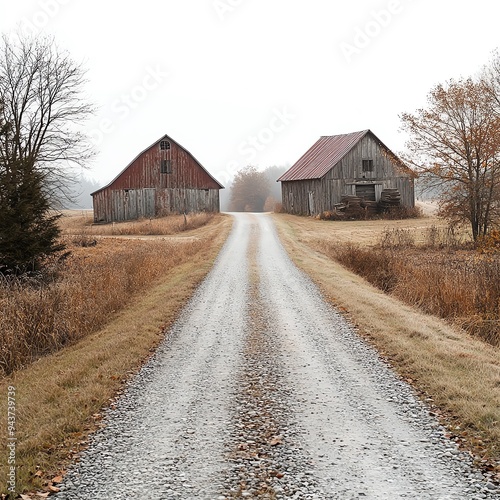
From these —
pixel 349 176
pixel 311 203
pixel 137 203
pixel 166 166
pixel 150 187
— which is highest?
pixel 166 166

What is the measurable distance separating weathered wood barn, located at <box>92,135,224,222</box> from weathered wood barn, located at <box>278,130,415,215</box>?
9745 mm

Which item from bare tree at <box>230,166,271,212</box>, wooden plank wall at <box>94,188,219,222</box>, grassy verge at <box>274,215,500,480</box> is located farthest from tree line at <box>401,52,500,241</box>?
bare tree at <box>230,166,271,212</box>

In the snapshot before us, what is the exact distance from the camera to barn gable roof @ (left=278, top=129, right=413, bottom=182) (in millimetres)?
44938

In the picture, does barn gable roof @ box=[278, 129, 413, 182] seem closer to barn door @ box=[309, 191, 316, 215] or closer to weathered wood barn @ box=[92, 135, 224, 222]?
barn door @ box=[309, 191, 316, 215]

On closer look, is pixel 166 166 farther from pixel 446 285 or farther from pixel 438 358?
pixel 438 358

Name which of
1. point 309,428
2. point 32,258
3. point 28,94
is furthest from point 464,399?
point 28,94

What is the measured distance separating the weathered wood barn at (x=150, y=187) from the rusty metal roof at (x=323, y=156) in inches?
372

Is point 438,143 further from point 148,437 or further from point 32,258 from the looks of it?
point 148,437

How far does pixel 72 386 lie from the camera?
26.2 feet

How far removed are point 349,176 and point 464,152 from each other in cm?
1732

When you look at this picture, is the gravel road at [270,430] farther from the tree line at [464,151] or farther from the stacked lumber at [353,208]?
the stacked lumber at [353,208]

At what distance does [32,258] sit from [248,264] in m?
7.98

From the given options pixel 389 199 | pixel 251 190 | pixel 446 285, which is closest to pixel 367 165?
pixel 389 199

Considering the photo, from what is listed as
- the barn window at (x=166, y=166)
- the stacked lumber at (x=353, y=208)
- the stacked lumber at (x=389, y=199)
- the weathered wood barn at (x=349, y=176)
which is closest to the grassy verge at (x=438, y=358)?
the stacked lumber at (x=353, y=208)
